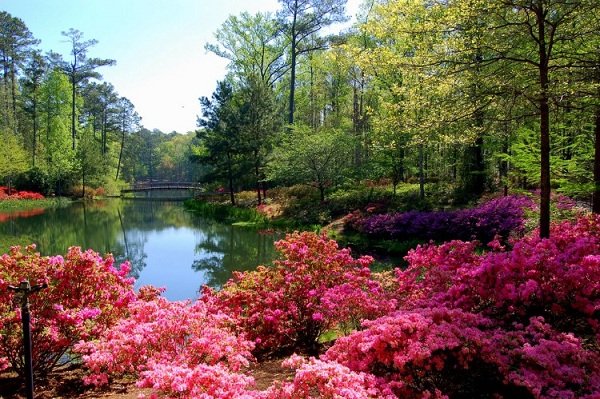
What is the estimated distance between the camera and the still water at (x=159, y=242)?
39.3 feet

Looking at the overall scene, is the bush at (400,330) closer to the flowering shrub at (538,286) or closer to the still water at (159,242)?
the flowering shrub at (538,286)

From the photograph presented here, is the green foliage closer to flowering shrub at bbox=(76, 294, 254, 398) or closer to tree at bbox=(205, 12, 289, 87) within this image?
tree at bbox=(205, 12, 289, 87)

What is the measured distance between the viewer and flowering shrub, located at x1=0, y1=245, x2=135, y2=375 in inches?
165

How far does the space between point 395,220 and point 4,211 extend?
2693cm

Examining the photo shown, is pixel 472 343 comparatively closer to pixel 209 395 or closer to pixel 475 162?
pixel 209 395

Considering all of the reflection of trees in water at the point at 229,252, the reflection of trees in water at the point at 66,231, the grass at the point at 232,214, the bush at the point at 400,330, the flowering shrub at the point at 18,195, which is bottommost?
the reflection of trees in water at the point at 229,252

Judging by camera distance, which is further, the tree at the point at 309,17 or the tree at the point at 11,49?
the tree at the point at 11,49

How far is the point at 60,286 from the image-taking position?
14.8 ft

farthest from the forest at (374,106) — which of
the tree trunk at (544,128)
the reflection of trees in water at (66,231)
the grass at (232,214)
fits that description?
the reflection of trees in water at (66,231)

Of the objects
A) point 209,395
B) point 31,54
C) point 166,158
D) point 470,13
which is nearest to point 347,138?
point 470,13

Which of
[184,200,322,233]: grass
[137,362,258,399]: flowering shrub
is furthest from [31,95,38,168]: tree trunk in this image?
[137,362,258,399]: flowering shrub

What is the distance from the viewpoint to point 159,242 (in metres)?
18.3

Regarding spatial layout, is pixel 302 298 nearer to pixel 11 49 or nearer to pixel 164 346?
pixel 164 346

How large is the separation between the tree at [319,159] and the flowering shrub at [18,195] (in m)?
23.8
